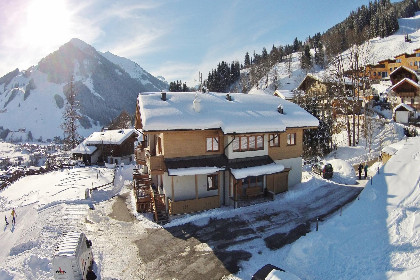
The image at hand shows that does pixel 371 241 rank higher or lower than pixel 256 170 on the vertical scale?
lower

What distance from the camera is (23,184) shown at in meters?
42.0

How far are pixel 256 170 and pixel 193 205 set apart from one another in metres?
5.30

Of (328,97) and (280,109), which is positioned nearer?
(280,109)

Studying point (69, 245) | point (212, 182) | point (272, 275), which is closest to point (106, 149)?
point (212, 182)

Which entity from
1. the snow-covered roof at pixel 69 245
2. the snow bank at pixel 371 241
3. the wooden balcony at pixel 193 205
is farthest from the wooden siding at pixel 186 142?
the snow bank at pixel 371 241

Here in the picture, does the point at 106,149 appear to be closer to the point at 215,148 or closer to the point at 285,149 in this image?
the point at 215,148

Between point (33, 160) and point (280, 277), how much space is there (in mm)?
123523

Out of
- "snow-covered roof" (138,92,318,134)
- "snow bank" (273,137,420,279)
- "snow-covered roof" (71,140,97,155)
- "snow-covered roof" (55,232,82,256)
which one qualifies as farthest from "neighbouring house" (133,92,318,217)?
"snow-covered roof" (71,140,97,155)

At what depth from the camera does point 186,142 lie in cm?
2094

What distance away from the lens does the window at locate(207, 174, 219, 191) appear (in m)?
21.5

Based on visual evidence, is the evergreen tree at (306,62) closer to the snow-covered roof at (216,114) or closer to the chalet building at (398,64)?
the chalet building at (398,64)

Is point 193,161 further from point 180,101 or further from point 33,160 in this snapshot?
point 33,160

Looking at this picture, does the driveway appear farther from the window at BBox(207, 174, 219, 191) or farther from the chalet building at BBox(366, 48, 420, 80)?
the chalet building at BBox(366, 48, 420, 80)

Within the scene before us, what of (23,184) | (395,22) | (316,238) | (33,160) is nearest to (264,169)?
(316,238)
